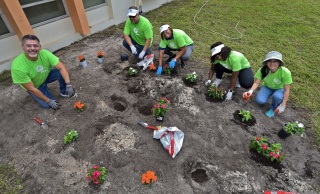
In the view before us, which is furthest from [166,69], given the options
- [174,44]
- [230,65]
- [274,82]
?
[274,82]

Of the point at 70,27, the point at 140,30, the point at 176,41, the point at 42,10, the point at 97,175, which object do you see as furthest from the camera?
the point at 70,27

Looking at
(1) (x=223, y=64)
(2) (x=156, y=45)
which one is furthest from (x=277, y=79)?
(2) (x=156, y=45)

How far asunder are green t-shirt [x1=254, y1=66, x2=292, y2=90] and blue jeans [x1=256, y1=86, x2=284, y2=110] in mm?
87

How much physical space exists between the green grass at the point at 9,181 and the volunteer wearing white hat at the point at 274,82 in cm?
359

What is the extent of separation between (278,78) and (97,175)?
3092 millimetres

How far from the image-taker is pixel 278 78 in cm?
340

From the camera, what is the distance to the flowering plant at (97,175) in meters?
2.62

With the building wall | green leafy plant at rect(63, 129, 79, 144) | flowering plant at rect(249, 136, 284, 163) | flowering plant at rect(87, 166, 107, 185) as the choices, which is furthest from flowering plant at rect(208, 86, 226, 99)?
the building wall

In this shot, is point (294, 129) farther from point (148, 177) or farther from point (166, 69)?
point (166, 69)

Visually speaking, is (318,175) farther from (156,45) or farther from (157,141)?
(156,45)

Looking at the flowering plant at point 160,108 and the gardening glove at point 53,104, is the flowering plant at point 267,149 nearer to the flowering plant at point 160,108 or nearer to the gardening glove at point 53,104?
the flowering plant at point 160,108

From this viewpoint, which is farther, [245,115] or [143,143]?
[245,115]

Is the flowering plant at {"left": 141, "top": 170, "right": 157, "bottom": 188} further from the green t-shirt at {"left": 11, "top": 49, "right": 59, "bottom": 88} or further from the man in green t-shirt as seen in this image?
the green t-shirt at {"left": 11, "top": 49, "right": 59, "bottom": 88}

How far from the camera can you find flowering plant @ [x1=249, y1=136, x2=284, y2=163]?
2838 millimetres
